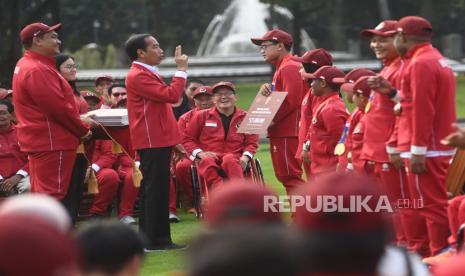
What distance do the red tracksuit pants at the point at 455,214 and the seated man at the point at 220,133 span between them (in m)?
4.48

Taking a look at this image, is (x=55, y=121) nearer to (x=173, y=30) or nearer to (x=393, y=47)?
(x=393, y=47)

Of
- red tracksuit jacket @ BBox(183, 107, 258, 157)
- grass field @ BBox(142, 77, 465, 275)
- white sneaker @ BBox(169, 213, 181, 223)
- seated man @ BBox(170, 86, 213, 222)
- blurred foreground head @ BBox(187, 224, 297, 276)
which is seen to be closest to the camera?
blurred foreground head @ BBox(187, 224, 297, 276)

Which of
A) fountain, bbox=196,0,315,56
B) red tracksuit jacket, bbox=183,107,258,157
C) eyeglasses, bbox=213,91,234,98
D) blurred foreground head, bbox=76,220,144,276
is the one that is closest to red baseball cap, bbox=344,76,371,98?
red tracksuit jacket, bbox=183,107,258,157

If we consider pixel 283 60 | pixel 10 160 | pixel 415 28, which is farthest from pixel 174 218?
pixel 415 28

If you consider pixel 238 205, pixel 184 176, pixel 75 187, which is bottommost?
pixel 184 176

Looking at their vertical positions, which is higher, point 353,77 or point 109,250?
point 109,250

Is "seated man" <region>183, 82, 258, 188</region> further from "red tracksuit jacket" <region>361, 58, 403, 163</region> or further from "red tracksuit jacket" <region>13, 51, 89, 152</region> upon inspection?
"red tracksuit jacket" <region>361, 58, 403, 163</region>

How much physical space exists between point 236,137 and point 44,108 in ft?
10.9

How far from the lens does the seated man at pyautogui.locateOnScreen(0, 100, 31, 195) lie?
41.8ft

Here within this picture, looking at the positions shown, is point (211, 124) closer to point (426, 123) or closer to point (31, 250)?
point (426, 123)

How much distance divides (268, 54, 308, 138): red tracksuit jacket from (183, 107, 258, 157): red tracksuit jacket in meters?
0.65

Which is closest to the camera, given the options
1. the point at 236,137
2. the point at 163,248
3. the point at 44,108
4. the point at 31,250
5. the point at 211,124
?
the point at 31,250

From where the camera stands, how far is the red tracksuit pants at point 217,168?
12.5 m

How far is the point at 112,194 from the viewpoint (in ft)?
44.7
